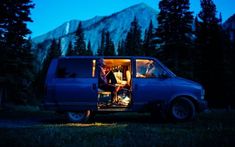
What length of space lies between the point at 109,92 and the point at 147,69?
1.65 metres

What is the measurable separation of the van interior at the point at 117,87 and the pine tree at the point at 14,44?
14941mm

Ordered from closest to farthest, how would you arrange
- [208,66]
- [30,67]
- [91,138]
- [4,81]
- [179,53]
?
[91,138] < [4,81] < [30,67] < [179,53] < [208,66]

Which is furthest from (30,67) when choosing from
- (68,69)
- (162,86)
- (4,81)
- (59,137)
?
(59,137)

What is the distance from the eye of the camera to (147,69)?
11742mm

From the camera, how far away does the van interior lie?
11664 mm

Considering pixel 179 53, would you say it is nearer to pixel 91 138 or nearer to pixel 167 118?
pixel 167 118

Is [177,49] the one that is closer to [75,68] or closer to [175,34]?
[175,34]

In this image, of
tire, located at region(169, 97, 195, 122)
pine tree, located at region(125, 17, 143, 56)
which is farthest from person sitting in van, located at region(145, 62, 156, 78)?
pine tree, located at region(125, 17, 143, 56)

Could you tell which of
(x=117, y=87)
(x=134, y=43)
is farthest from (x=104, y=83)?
(x=134, y=43)

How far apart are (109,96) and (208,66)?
28419mm

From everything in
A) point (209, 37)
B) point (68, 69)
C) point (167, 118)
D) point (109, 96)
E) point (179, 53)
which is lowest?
point (167, 118)

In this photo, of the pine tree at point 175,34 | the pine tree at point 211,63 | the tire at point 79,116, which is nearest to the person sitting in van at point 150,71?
the tire at point 79,116

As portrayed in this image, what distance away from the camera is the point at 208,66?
125 feet

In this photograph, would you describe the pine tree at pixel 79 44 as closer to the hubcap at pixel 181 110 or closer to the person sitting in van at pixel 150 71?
the person sitting in van at pixel 150 71
